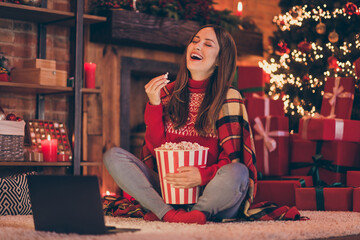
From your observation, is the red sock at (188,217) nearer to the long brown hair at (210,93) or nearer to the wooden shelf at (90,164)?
the long brown hair at (210,93)

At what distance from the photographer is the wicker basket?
10.4 ft

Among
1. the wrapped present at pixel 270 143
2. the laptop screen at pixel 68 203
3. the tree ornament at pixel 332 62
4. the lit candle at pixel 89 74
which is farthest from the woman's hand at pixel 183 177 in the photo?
the tree ornament at pixel 332 62

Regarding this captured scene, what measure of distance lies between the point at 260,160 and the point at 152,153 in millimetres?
1062

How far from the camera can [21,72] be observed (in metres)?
3.50

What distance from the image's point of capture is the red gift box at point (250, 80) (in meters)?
3.72

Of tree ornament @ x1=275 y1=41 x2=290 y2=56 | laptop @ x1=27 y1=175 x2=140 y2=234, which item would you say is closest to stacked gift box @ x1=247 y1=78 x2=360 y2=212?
tree ornament @ x1=275 y1=41 x2=290 y2=56

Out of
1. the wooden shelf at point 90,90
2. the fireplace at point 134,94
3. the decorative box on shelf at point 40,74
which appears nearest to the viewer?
the decorative box on shelf at point 40,74

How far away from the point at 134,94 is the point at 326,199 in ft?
6.14

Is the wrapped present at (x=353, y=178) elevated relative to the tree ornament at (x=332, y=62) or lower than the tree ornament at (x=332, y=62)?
lower

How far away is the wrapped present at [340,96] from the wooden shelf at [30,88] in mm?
1646

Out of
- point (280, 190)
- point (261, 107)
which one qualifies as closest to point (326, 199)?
point (280, 190)

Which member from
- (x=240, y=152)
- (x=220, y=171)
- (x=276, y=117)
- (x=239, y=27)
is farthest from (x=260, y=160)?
(x=239, y=27)

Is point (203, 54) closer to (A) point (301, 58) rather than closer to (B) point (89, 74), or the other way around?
(B) point (89, 74)

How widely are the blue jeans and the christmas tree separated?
1776 mm
